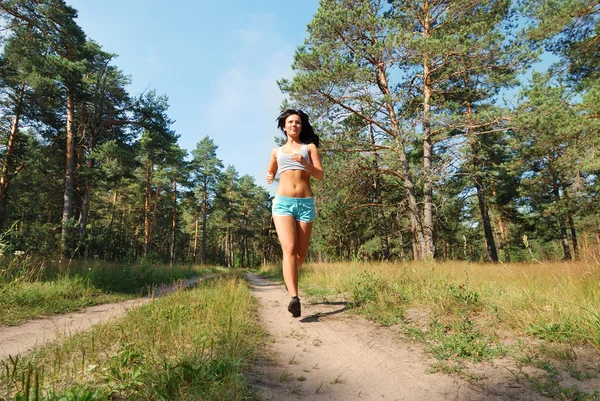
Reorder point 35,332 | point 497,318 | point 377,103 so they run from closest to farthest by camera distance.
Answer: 1. point 497,318
2. point 35,332
3. point 377,103

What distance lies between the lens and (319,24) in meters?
9.66

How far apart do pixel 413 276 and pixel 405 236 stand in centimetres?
1966

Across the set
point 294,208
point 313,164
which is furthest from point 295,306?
point 313,164

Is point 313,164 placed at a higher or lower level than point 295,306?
higher

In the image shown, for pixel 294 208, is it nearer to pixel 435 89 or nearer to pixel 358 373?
pixel 358 373

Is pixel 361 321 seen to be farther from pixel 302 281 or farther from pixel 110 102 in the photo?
pixel 110 102

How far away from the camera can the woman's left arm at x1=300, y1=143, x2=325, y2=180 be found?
133 inches

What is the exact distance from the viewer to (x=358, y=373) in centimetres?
197

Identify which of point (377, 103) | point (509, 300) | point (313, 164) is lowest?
point (509, 300)

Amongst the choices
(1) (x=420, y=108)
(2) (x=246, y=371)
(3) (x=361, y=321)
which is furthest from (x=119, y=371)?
(1) (x=420, y=108)

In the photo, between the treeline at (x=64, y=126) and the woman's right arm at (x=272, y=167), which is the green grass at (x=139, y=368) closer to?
the woman's right arm at (x=272, y=167)

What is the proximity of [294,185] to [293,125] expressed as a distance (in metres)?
0.89

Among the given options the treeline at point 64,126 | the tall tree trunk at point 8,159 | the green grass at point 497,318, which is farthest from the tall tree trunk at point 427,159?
the tall tree trunk at point 8,159

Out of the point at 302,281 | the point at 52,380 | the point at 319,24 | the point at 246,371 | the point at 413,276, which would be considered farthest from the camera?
the point at 319,24
